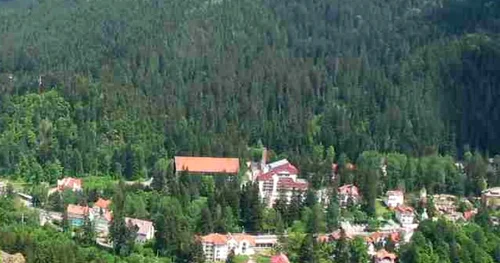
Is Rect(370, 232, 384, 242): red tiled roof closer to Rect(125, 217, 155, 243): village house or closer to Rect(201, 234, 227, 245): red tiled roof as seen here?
Rect(201, 234, 227, 245): red tiled roof

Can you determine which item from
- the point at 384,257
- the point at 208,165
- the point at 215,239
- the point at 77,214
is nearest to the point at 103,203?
the point at 77,214

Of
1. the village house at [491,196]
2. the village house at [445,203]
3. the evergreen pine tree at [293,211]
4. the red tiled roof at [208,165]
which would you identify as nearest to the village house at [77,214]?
the red tiled roof at [208,165]

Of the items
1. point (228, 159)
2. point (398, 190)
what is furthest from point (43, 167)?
point (398, 190)

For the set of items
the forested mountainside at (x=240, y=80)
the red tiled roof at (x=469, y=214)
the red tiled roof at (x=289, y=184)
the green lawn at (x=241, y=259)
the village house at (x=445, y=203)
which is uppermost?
the forested mountainside at (x=240, y=80)

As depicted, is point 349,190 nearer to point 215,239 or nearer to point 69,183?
point 215,239

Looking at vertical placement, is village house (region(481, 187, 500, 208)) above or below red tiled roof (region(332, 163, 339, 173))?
below

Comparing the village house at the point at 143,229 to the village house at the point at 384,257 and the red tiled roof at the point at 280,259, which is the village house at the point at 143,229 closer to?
the red tiled roof at the point at 280,259

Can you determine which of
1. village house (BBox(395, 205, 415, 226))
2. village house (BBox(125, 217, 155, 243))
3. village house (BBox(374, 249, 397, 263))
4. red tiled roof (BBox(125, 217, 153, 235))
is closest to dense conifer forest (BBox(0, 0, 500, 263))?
village house (BBox(125, 217, 155, 243))
